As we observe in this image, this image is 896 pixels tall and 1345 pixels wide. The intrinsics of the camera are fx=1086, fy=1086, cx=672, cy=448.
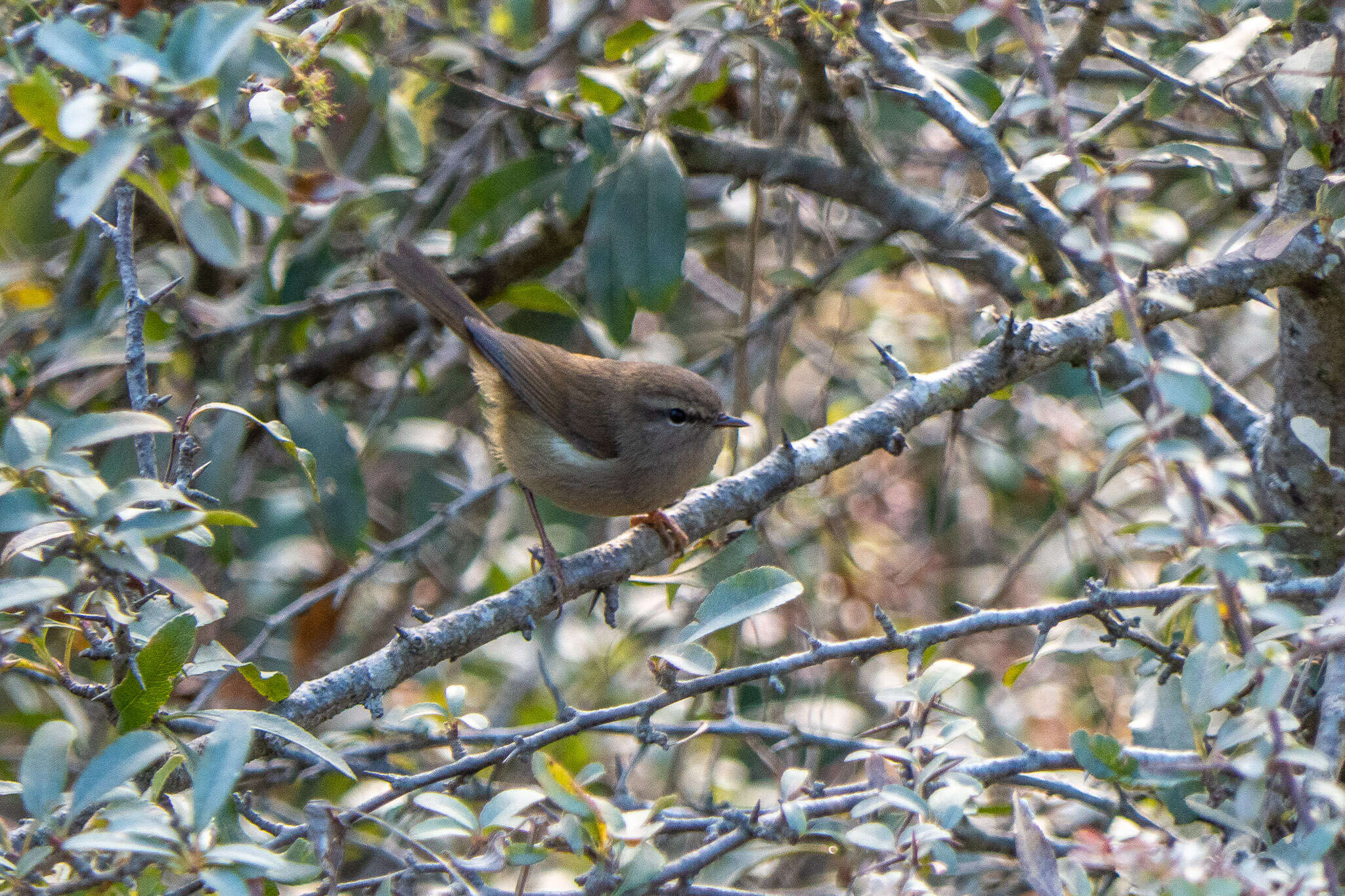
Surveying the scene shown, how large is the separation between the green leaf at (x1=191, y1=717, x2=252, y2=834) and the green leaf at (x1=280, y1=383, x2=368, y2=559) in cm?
240

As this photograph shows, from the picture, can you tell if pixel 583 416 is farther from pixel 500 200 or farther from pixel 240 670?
pixel 240 670

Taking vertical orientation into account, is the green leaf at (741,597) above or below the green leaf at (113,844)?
below

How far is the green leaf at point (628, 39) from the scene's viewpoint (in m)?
4.12

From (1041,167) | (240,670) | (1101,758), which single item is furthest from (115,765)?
(1041,167)

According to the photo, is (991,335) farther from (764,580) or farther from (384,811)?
(384,811)

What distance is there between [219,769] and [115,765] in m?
0.20

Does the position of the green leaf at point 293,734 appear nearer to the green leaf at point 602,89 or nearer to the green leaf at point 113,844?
the green leaf at point 113,844

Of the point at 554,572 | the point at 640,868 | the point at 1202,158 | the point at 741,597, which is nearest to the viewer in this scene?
the point at 640,868

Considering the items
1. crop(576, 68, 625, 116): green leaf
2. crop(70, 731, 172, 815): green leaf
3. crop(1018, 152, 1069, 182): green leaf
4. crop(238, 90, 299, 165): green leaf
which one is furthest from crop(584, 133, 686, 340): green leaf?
crop(70, 731, 172, 815): green leaf

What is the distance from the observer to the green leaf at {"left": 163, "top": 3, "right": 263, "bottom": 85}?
5.97ft

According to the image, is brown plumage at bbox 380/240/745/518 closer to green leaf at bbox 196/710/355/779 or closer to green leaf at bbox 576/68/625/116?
green leaf at bbox 576/68/625/116

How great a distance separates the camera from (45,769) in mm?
1940

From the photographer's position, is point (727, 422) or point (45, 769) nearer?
point (45, 769)

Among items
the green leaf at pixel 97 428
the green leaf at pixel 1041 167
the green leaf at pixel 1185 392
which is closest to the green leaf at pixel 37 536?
the green leaf at pixel 97 428
